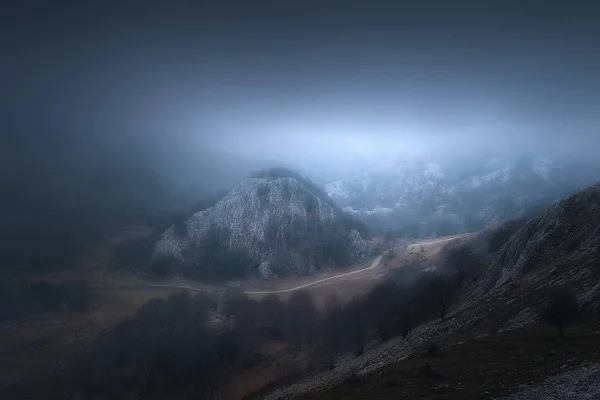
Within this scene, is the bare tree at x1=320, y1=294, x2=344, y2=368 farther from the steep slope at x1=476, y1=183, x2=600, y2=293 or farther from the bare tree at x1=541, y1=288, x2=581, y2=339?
the bare tree at x1=541, y1=288, x2=581, y2=339

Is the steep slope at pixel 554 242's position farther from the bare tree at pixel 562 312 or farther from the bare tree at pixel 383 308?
the bare tree at pixel 383 308

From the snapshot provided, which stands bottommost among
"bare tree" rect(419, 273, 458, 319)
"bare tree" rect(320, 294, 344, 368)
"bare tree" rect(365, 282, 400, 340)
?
"bare tree" rect(320, 294, 344, 368)

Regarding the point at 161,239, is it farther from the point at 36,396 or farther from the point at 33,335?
the point at 36,396

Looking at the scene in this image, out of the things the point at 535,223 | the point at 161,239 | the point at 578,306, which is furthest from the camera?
the point at 161,239

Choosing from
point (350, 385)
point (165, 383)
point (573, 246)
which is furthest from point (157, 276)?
point (573, 246)

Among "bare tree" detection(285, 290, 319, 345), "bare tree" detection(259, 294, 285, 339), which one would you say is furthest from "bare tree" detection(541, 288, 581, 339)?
"bare tree" detection(259, 294, 285, 339)

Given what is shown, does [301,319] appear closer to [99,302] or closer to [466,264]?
[466,264]

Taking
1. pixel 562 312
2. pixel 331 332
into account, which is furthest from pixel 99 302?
pixel 562 312

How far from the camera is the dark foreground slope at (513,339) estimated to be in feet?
113

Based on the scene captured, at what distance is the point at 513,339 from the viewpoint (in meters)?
44.2

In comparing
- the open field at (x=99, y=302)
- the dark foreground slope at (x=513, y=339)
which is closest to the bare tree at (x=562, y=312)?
the dark foreground slope at (x=513, y=339)

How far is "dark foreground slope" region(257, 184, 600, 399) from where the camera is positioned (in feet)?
113

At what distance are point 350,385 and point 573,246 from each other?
44001mm

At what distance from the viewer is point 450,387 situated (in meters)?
36.4
